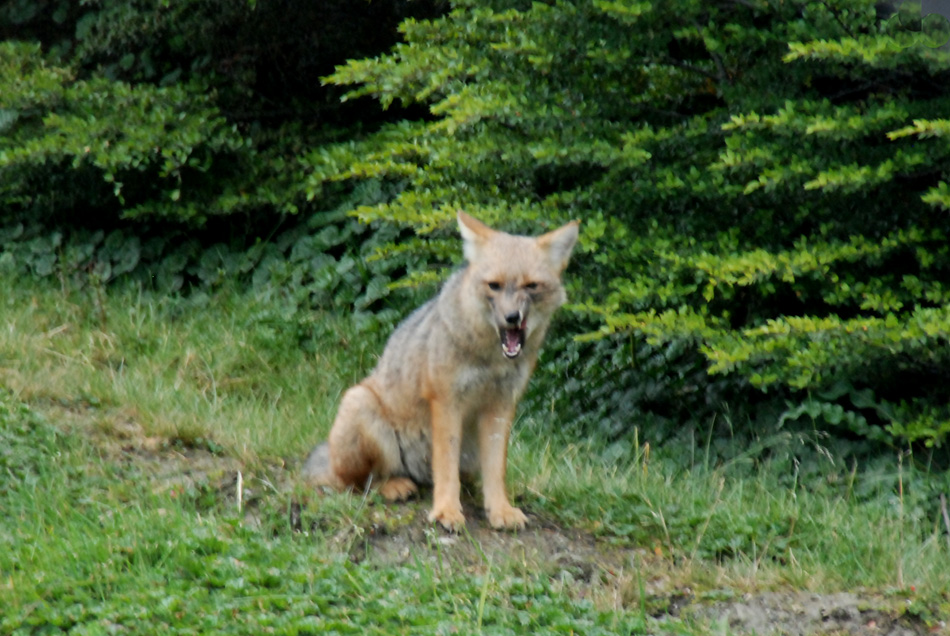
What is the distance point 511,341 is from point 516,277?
33cm

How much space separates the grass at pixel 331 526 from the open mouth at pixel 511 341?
91 centimetres

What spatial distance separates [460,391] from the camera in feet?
18.8

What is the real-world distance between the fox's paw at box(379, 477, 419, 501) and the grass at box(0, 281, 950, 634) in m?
0.12

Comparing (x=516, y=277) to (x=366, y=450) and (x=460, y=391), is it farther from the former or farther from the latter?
(x=366, y=450)

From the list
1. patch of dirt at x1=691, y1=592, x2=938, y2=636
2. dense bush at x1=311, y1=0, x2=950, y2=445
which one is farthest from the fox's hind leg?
patch of dirt at x1=691, y1=592, x2=938, y2=636

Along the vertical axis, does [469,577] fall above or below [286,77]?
below

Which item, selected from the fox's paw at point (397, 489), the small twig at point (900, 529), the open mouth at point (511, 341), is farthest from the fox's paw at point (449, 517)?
the small twig at point (900, 529)

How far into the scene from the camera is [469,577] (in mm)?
5066

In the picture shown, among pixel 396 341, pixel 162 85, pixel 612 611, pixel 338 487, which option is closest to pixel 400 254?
pixel 396 341

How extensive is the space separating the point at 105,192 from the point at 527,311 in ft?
19.0

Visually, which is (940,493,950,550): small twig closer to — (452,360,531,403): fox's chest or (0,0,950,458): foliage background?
(0,0,950,458): foliage background

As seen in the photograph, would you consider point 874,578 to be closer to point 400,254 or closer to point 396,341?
point 396,341

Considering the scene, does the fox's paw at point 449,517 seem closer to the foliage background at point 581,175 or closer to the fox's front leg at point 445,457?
the fox's front leg at point 445,457

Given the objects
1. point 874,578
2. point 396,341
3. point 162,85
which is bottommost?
point 874,578
